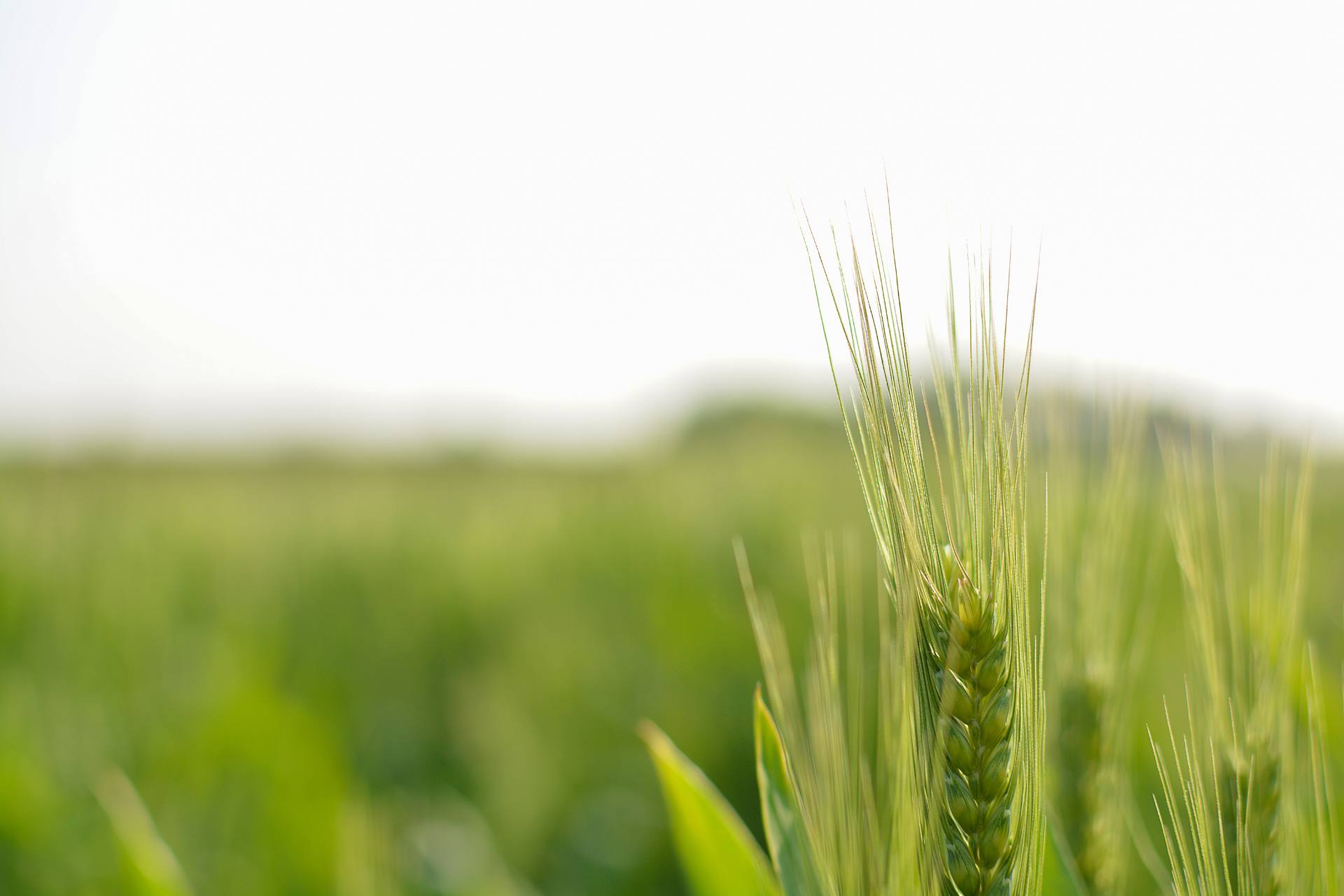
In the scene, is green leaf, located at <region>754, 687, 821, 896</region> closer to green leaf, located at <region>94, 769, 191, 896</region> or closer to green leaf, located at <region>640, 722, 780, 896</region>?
green leaf, located at <region>640, 722, 780, 896</region>

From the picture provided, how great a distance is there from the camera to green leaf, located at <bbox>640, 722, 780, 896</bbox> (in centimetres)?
36

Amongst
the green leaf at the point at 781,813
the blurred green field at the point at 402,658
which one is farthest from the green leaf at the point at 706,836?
the blurred green field at the point at 402,658

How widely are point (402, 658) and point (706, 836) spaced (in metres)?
2.35

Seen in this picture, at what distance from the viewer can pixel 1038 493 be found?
60 centimetres

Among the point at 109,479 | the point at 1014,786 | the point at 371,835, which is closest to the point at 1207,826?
the point at 1014,786

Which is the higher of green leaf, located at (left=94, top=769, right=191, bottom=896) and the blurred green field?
green leaf, located at (left=94, top=769, right=191, bottom=896)

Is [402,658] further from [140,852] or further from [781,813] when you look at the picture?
[781,813]

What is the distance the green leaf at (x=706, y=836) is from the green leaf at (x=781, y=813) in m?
0.03

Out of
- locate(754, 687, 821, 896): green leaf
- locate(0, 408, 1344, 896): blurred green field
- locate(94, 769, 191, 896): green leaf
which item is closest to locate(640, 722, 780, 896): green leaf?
locate(754, 687, 821, 896): green leaf

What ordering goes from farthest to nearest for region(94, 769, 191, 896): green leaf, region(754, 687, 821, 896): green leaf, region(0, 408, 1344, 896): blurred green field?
region(0, 408, 1344, 896): blurred green field, region(94, 769, 191, 896): green leaf, region(754, 687, 821, 896): green leaf

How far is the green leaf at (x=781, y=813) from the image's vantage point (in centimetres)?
31

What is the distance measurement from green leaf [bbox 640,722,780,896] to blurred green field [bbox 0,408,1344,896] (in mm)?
663

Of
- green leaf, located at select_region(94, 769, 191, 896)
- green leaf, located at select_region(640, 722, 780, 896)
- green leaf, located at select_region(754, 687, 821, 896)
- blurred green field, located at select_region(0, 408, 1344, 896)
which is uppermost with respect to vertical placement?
green leaf, located at select_region(754, 687, 821, 896)

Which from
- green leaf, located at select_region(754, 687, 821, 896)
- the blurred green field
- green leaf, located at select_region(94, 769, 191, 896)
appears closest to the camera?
green leaf, located at select_region(754, 687, 821, 896)
